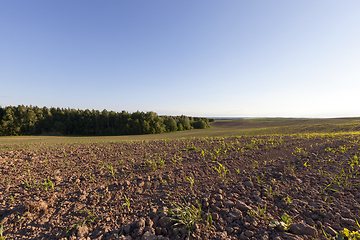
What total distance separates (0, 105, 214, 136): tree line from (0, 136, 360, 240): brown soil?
40.3 metres

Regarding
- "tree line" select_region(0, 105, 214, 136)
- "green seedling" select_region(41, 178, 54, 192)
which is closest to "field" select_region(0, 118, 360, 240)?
"green seedling" select_region(41, 178, 54, 192)

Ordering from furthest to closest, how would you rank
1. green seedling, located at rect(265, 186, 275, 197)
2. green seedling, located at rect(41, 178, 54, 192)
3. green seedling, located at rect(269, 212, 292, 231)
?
green seedling, located at rect(41, 178, 54, 192), green seedling, located at rect(265, 186, 275, 197), green seedling, located at rect(269, 212, 292, 231)

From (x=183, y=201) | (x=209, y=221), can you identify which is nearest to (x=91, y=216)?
(x=183, y=201)

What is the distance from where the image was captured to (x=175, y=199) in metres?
3.39

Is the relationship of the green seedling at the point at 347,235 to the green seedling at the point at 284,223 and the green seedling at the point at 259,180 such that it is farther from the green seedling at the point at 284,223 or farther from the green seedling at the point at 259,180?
the green seedling at the point at 259,180

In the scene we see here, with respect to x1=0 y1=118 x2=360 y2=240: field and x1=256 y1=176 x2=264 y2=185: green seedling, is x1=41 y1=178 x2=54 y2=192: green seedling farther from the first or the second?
x1=256 y1=176 x2=264 y2=185: green seedling

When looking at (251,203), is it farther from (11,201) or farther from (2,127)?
(2,127)

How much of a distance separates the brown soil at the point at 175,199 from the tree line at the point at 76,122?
4029 centimetres

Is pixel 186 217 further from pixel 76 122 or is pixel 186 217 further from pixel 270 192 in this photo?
pixel 76 122

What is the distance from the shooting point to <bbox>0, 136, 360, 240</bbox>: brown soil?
2.50 metres

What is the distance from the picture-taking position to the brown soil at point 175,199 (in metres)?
2.50

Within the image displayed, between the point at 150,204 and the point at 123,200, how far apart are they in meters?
0.71

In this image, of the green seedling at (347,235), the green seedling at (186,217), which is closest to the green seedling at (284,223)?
the green seedling at (347,235)

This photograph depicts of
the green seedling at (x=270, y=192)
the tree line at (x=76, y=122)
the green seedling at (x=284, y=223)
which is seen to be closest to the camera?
the green seedling at (x=284, y=223)
